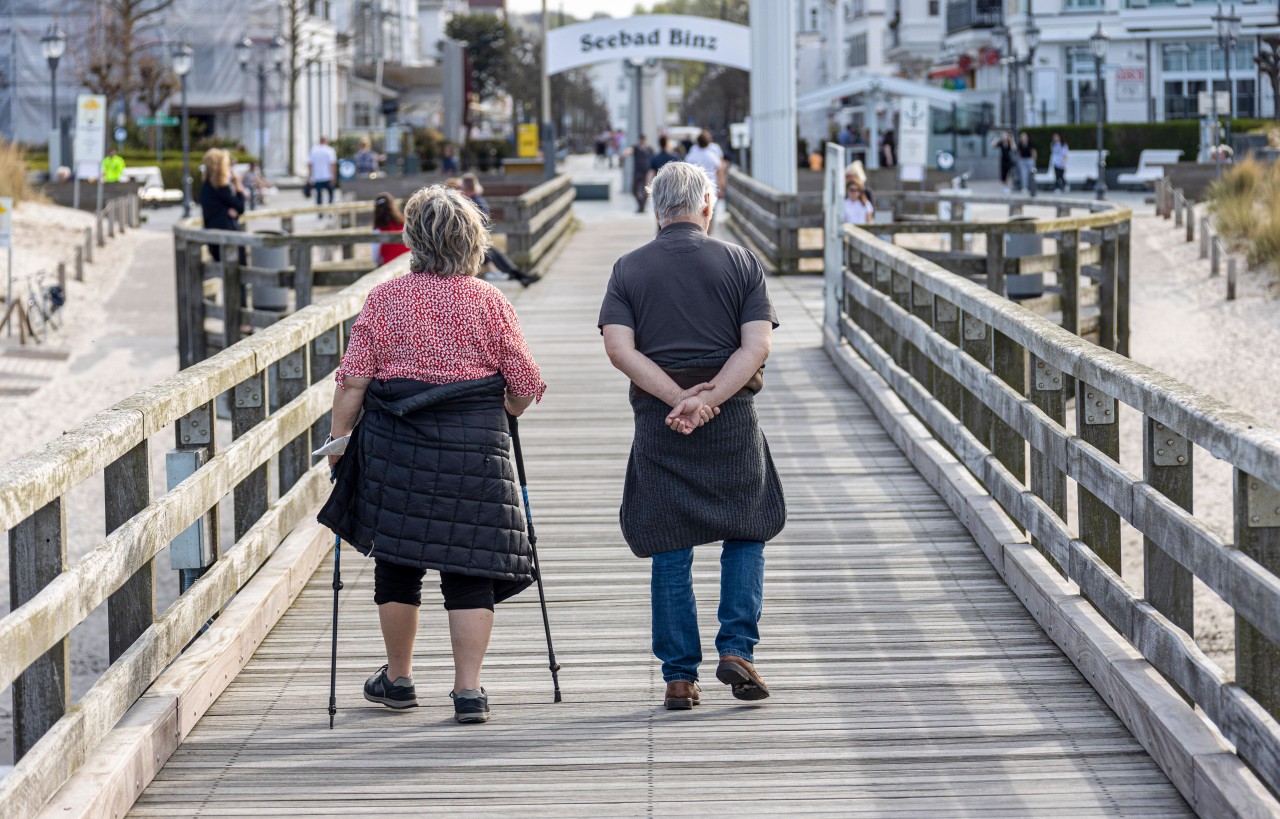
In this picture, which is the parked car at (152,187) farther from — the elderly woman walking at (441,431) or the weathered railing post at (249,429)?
the elderly woman walking at (441,431)

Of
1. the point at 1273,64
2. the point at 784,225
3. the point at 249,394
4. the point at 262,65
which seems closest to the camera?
the point at 249,394

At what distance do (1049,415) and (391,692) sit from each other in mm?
2806

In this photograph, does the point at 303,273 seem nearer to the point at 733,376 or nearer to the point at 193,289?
the point at 193,289

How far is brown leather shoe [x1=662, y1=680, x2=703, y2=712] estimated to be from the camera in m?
5.38

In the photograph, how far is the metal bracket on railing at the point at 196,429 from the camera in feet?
19.5

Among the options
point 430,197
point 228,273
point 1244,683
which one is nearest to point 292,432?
point 430,197

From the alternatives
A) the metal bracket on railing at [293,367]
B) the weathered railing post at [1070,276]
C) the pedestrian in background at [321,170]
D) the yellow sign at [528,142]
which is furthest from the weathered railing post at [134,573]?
the yellow sign at [528,142]

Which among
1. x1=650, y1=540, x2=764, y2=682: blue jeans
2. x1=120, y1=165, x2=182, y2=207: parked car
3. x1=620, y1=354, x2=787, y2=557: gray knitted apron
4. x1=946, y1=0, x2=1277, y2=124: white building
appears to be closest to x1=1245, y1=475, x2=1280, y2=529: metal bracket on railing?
x1=620, y1=354, x2=787, y2=557: gray knitted apron

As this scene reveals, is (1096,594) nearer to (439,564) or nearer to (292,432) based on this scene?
(439,564)

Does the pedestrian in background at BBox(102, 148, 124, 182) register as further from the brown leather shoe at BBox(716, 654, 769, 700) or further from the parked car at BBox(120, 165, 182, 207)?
the brown leather shoe at BBox(716, 654, 769, 700)

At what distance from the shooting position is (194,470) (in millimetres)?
5875

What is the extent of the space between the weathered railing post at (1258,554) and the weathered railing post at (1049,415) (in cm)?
222

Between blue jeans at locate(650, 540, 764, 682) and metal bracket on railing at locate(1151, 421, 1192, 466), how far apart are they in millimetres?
1197

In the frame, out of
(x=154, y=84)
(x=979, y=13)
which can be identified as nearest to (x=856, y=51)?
(x=979, y=13)
